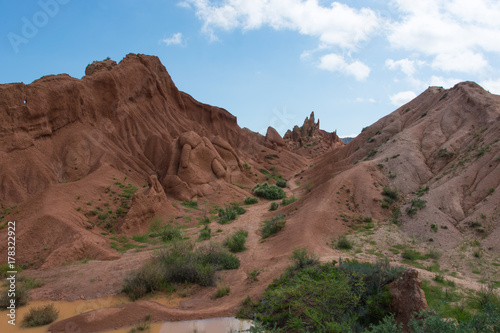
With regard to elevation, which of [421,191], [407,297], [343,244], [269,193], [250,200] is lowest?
[407,297]

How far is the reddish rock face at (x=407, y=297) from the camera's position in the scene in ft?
24.7

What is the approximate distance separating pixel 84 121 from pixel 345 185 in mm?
26750

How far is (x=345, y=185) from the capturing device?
816 inches

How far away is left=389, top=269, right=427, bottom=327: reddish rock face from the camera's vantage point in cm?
753

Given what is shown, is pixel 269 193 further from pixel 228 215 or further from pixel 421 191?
pixel 421 191

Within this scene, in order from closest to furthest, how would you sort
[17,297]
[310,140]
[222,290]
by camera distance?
[17,297], [222,290], [310,140]

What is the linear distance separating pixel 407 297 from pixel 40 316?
1044 centimetres

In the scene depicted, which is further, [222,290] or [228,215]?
[228,215]

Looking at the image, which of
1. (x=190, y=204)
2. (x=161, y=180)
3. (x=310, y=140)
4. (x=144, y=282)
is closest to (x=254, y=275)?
(x=144, y=282)

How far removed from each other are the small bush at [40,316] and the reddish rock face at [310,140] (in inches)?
2671

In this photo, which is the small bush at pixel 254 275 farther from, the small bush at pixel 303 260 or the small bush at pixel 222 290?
the small bush at pixel 303 260

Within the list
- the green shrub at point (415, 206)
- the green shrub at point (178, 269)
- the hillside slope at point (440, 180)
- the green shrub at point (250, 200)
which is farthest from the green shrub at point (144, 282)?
the green shrub at point (250, 200)

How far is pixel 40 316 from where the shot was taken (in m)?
9.48

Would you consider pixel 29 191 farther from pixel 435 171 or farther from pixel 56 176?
pixel 435 171
